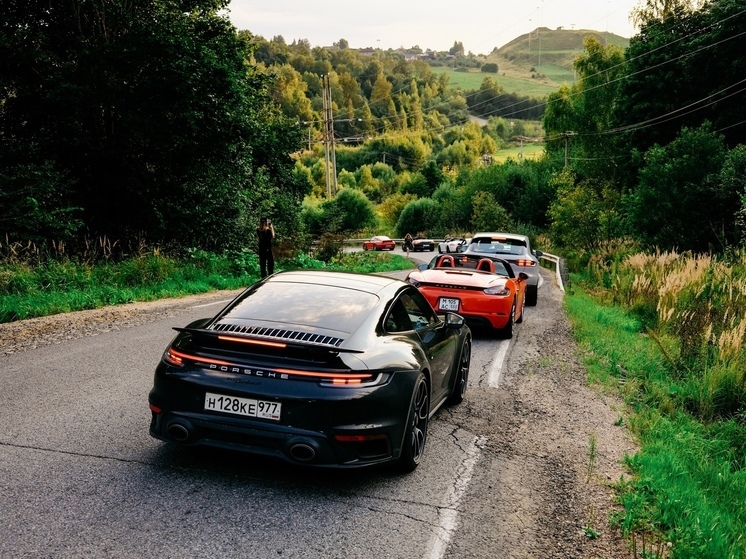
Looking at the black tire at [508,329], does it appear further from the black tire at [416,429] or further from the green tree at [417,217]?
the green tree at [417,217]

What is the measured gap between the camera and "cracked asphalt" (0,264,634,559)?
12.2 ft

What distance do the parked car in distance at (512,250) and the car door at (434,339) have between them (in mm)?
9802

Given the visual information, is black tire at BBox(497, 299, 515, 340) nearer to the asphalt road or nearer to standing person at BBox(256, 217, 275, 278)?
the asphalt road

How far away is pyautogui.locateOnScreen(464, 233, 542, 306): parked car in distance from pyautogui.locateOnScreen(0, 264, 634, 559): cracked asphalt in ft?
29.4

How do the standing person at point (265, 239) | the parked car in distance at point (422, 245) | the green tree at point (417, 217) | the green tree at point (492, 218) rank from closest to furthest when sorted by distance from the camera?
the standing person at point (265, 239)
the green tree at point (492, 218)
the parked car in distance at point (422, 245)
the green tree at point (417, 217)

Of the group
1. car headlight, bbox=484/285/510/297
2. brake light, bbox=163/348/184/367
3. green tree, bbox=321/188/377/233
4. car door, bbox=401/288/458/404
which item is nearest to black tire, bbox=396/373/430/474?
car door, bbox=401/288/458/404

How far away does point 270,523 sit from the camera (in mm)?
3926

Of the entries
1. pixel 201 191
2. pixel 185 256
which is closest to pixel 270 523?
pixel 185 256

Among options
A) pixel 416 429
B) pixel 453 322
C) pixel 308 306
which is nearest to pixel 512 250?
pixel 453 322

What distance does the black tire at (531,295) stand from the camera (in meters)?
16.8

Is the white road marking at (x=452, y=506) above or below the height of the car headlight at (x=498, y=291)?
below

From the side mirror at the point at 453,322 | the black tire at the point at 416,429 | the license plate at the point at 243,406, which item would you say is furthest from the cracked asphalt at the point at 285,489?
the side mirror at the point at 453,322

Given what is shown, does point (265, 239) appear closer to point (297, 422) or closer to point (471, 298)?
point (471, 298)

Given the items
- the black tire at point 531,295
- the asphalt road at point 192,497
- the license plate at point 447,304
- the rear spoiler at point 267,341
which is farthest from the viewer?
the black tire at point 531,295
